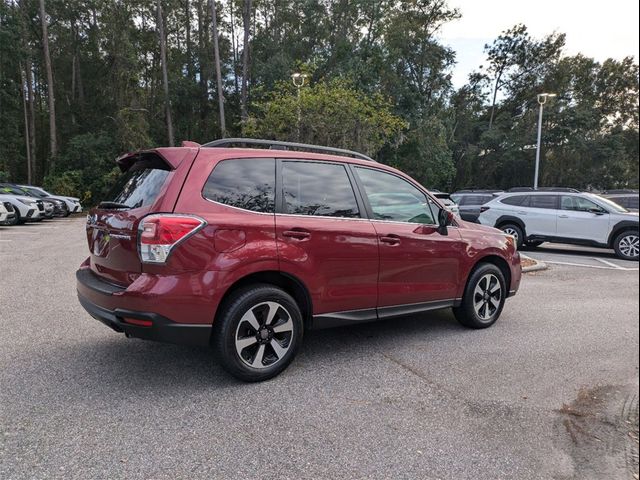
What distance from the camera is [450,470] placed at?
103 inches

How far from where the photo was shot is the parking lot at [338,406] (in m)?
2.62

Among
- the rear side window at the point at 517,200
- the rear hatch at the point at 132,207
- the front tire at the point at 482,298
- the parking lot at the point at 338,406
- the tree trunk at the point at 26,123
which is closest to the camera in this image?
the parking lot at the point at 338,406

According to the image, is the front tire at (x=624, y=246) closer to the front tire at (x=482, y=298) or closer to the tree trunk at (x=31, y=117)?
the front tire at (x=482, y=298)

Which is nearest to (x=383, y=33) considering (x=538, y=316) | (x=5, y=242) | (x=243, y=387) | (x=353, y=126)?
(x=353, y=126)

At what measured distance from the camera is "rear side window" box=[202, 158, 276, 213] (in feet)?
11.7

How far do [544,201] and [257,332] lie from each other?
36.9 feet

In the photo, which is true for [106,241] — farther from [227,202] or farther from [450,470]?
[450,470]

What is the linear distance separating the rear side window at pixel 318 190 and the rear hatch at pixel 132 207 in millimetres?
842

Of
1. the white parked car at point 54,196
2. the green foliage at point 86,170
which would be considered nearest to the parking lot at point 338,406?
the white parked car at point 54,196

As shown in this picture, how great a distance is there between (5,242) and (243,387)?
1193cm

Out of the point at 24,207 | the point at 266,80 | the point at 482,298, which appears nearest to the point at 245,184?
the point at 482,298

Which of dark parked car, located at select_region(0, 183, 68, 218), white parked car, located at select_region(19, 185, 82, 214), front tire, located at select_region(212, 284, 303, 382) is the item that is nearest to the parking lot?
front tire, located at select_region(212, 284, 303, 382)

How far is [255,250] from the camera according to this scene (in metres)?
3.55

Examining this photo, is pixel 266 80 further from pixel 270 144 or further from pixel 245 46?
pixel 270 144
